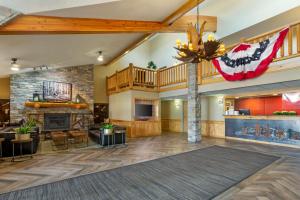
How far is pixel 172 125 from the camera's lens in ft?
36.4

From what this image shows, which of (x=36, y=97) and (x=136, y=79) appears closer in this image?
(x=36, y=97)

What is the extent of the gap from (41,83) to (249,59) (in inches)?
356

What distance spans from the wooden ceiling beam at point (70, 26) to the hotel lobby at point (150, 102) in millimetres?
21

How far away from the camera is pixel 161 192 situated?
2881 mm

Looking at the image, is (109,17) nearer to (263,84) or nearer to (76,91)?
(263,84)

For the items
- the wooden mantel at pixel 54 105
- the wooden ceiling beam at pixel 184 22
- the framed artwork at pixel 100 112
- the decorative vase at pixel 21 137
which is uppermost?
the wooden ceiling beam at pixel 184 22

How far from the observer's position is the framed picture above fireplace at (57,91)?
8977mm

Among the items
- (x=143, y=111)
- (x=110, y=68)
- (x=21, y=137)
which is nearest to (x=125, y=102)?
(x=143, y=111)

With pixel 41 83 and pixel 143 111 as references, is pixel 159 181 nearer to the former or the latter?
pixel 143 111

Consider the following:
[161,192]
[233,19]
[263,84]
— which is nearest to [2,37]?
[161,192]

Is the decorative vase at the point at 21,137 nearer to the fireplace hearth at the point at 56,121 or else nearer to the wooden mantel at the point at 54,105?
the wooden mantel at the point at 54,105

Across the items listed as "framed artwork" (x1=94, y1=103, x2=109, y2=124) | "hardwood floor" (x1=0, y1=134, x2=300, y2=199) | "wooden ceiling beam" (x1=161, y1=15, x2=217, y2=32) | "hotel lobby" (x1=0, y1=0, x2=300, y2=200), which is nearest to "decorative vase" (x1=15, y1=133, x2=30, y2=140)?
"hotel lobby" (x1=0, y1=0, x2=300, y2=200)

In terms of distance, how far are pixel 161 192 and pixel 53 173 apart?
7.77 feet

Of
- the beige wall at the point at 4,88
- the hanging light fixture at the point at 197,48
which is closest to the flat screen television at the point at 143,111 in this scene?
the hanging light fixture at the point at 197,48
